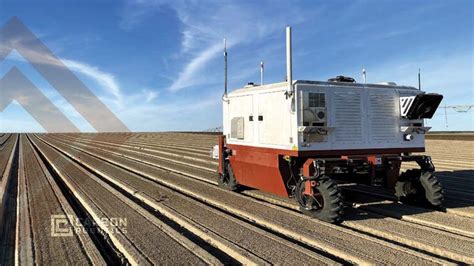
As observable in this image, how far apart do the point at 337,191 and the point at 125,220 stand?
13.0ft

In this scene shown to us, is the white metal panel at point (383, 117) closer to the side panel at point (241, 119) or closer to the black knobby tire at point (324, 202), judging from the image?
the black knobby tire at point (324, 202)

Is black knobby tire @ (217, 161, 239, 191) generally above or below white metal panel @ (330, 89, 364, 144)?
below

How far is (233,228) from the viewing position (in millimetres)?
6156

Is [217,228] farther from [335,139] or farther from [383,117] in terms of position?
[383,117]

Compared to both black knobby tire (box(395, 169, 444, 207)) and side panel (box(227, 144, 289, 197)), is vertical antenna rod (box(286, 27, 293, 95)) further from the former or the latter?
black knobby tire (box(395, 169, 444, 207))

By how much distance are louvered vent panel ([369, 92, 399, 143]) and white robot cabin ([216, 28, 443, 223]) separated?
0.07ft

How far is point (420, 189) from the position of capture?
7.59 m

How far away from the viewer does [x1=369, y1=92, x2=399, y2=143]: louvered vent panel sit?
746cm

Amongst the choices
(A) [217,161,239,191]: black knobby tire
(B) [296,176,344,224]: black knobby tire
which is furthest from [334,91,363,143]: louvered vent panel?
(A) [217,161,239,191]: black knobby tire

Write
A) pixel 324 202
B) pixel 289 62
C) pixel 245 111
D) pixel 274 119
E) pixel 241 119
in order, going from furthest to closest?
1. pixel 241 119
2. pixel 245 111
3. pixel 274 119
4. pixel 289 62
5. pixel 324 202

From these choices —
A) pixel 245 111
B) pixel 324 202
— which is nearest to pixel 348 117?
pixel 324 202

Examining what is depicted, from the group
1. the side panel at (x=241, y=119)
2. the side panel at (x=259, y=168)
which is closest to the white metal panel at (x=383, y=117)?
the side panel at (x=259, y=168)

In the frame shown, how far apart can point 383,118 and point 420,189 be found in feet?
5.54

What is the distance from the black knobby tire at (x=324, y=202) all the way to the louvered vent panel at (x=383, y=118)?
65.7 inches
